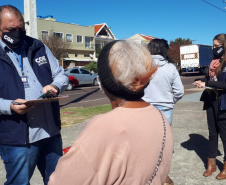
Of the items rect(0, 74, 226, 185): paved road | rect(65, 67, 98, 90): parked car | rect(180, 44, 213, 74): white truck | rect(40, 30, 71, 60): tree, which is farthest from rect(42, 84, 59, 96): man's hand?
rect(180, 44, 213, 74): white truck

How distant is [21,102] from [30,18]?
6834 mm

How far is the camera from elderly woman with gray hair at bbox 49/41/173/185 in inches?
45.8

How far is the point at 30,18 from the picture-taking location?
26.6 ft

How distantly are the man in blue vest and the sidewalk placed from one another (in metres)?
1.85

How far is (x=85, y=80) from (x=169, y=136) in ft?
67.6

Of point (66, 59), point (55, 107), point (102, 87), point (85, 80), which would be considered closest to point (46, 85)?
point (55, 107)

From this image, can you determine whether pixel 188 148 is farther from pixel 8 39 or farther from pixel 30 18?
pixel 30 18

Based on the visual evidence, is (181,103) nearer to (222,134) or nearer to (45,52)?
(222,134)

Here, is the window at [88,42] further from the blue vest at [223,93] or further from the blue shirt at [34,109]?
the blue shirt at [34,109]

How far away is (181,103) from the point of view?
10.6 metres

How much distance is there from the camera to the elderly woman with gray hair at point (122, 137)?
1.16m

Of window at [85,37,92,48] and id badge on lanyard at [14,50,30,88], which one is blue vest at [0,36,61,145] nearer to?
id badge on lanyard at [14,50,30,88]

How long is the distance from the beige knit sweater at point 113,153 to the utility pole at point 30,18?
7448 millimetres

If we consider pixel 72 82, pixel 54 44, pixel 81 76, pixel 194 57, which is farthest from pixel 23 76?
pixel 194 57
